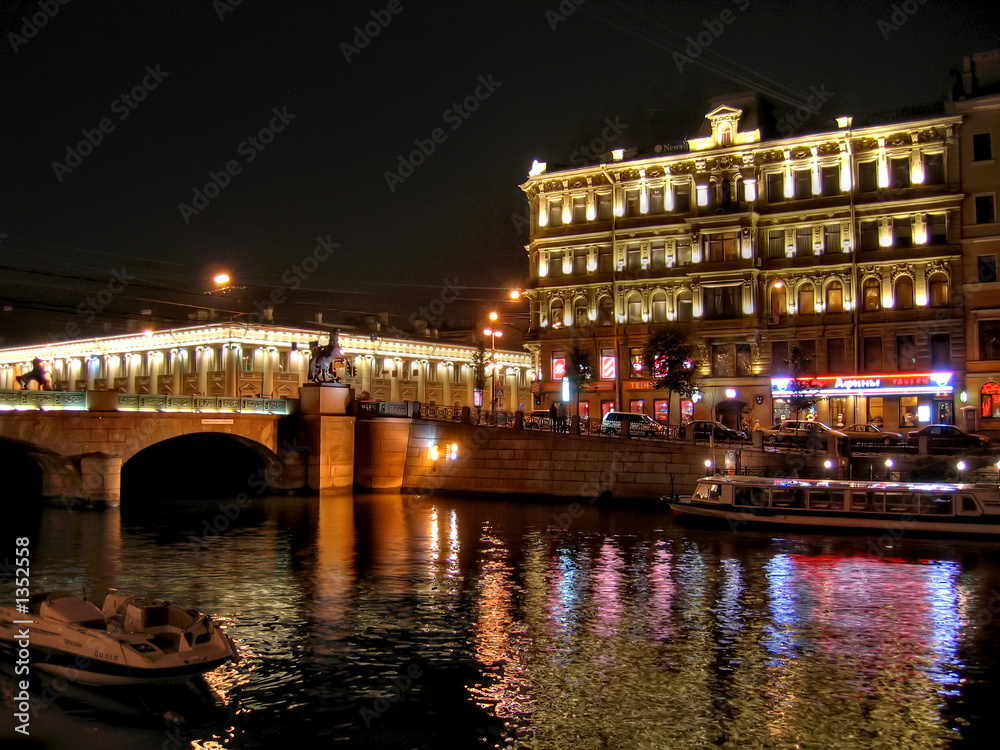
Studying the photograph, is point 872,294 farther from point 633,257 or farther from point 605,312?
point 605,312

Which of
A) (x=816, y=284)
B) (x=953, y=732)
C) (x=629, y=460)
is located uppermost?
(x=816, y=284)

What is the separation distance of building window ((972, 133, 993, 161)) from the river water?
98.8 ft

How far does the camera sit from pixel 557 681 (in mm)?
17938

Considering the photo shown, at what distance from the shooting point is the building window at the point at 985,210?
5600cm

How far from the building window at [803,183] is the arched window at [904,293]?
7671 mm

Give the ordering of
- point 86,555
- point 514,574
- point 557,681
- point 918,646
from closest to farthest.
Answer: point 557,681 < point 918,646 < point 514,574 < point 86,555

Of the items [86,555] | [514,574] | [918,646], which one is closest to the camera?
[918,646]

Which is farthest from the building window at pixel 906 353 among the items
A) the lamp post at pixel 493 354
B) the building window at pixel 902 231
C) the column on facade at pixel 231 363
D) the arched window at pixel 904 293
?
the column on facade at pixel 231 363

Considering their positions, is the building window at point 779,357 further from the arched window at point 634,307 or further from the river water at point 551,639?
the river water at point 551,639

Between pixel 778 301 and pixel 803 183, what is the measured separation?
7.53 m

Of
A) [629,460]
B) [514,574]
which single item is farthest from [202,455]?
[514,574]

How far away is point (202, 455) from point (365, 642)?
47.7 m

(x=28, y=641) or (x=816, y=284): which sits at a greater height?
(x=816, y=284)

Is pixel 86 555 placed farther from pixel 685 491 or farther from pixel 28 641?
pixel 685 491
